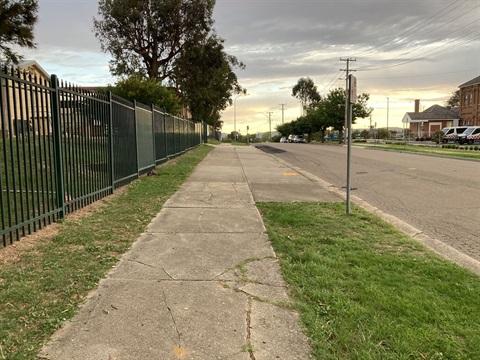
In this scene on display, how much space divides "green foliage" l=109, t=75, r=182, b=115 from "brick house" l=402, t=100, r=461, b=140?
58153mm

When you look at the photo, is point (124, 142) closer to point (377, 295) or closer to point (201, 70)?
point (377, 295)

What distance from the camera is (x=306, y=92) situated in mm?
93812

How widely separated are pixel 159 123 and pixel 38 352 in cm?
1297

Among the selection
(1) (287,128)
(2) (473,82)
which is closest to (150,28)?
(2) (473,82)

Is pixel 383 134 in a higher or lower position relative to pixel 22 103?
higher

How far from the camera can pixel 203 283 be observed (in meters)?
3.88

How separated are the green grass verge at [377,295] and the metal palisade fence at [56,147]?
3.40 meters

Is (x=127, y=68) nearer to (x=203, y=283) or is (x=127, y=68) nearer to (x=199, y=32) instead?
(x=199, y=32)

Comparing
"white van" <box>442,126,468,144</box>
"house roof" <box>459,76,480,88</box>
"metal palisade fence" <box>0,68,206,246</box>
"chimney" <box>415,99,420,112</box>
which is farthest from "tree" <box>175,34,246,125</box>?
"chimney" <box>415,99,420,112</box>

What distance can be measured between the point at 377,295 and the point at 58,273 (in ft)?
10.5

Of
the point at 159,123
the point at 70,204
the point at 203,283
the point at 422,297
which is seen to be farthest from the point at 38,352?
the point at 159,123

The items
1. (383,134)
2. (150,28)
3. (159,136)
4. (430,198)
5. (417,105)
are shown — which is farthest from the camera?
(417,105)

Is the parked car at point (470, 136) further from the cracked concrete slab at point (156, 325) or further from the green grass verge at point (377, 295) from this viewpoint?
the cracked concrete slab at point (156, 325)

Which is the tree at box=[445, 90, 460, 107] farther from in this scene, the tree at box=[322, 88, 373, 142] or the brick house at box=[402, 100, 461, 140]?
the tree at box=[322, 88, 373, 142]
